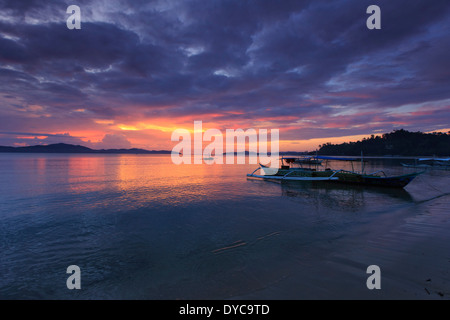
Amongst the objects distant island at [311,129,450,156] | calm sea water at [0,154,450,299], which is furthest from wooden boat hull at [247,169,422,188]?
distant island at [311,129,450,156]

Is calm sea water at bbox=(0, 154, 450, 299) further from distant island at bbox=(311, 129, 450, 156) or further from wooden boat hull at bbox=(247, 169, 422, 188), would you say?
distant island at bbox=(311, 129, 450, 156)

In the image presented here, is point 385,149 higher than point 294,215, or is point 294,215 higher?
point 385,149

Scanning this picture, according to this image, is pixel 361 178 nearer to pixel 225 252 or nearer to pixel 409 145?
pixel 225 252

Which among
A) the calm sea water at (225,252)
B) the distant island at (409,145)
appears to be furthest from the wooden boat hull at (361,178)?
the distant island at (409,145)

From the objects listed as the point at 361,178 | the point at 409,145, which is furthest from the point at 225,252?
the point at 409,145

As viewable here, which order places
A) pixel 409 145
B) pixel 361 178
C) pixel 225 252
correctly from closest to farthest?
pixel 225 252
pixel 361 178
pixel 409 145

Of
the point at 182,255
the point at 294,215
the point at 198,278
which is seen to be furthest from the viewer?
the point at 294,215

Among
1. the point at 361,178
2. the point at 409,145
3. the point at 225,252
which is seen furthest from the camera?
the point at 409,145

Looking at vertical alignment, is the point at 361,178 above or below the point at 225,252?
above

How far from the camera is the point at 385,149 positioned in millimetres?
177500

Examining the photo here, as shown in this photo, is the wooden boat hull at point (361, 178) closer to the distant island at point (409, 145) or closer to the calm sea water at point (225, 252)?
the calm sea water at point (225, 252)
